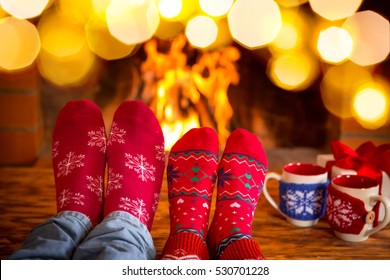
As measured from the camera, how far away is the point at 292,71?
5.70ft

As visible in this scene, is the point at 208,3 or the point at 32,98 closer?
the point at 32,98

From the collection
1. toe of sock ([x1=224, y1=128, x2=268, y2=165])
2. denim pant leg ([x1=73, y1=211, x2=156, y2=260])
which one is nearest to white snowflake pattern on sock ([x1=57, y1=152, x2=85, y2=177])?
denim pant leg ([x1=73, y1=211, x2=156, y2=260])

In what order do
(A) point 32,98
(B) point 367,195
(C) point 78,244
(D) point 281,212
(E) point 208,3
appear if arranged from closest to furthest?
(C) point 78,244
(B) point 367,195
(D) point 281,212
(A) point 32,98
(E) point 208,3

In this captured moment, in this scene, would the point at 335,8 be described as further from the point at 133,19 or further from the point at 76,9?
the point at 76,9

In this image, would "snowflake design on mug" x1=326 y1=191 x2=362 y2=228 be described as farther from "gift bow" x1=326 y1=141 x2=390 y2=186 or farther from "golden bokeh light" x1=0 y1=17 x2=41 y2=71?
"golden bokeh light" x1=0 y1=17 x2=41 y2=71

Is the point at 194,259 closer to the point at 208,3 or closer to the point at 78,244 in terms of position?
the point at 78,244

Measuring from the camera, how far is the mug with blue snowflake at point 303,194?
0.89 meters

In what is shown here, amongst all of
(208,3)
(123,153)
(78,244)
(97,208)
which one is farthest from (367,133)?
(78,244)

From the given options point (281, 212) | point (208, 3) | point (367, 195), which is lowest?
point (281, 212)

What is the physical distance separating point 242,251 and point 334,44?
1.03 metres

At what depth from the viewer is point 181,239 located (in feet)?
2.59

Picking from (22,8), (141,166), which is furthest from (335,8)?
(22,8)

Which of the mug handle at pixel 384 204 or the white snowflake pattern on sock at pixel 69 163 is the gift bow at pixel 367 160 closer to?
the mug handle at pixel 384 204

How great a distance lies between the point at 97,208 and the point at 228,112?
934mm
